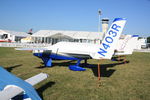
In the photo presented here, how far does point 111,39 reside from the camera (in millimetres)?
9758

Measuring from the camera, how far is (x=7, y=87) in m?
4.08

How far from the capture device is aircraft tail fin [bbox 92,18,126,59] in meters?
9.42

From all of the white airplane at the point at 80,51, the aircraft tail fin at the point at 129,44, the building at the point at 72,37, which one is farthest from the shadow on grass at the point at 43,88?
the building at the point at 72,37

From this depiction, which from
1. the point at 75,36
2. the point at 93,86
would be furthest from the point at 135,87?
the point at 75,36

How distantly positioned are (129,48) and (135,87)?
1100cm

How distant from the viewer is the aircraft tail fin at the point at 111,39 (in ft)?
30.9

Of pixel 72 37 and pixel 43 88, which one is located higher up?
pixel 72 37

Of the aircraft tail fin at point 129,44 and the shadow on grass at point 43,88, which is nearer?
the shadow on grass at point 43,88

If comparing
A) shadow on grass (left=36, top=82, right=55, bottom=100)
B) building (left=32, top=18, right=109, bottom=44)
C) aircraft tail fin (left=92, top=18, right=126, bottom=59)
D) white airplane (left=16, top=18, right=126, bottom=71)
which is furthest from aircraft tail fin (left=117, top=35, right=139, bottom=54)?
building (left=32, top=18, right=109, bottom=44)

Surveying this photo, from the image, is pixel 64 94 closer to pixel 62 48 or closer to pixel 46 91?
pixel 46 91

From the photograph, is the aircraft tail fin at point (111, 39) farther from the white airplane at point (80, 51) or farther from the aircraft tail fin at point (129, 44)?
the aircraft tail fin at point (129, 44)

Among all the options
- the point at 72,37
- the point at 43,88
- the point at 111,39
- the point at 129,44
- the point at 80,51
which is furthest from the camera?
the point at 72,37

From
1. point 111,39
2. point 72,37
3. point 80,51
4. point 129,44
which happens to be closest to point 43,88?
point 111,39

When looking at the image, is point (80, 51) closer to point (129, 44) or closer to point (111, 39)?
point (111, 39)
